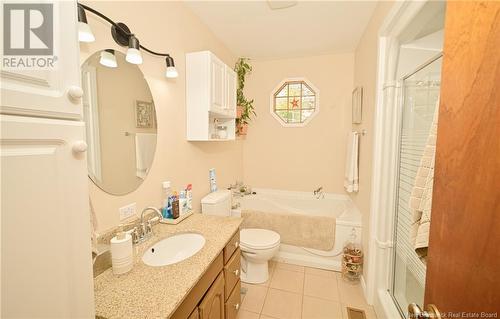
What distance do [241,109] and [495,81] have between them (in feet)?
8.28

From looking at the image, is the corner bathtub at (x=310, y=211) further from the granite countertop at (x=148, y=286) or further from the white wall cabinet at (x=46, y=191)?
the white wall cabinet at (x=46, y=191)

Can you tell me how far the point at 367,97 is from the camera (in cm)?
217

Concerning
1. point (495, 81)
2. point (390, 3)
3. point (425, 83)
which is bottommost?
point (495, 81)

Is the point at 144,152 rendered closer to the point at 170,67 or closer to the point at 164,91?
the point at 164,91

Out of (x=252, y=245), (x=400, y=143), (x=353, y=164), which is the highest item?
(x=400, y=143)

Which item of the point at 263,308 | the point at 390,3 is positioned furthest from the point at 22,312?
the point at 390,3

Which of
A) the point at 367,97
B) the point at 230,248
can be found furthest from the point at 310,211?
the point at 230,248

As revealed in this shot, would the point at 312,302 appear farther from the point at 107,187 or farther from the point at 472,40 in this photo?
the point at 472,40

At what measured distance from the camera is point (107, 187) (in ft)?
4.17

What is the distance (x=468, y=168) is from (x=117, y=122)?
1.59m

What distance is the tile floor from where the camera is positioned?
5.98 ft

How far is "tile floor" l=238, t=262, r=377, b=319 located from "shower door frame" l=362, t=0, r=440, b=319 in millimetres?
251

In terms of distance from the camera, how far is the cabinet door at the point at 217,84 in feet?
6.49

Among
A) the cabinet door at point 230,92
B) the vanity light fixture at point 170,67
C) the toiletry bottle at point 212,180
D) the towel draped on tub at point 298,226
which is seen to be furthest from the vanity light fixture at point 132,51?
the towel draped on tub at point 298,226
